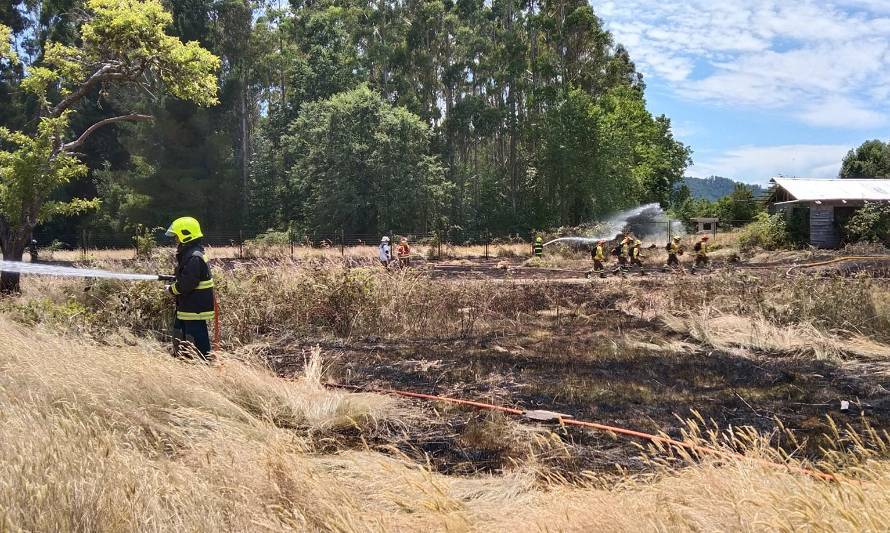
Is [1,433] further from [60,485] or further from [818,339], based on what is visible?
[818,339]

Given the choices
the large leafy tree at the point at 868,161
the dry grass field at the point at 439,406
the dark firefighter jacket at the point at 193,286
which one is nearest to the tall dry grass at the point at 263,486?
the dry grass field at the point at 439,406

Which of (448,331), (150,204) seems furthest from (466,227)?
(448,331)

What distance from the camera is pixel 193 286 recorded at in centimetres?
629

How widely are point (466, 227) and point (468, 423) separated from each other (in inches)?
1547

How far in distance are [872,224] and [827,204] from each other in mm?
2352

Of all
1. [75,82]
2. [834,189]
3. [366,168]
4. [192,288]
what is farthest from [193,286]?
[366,168]

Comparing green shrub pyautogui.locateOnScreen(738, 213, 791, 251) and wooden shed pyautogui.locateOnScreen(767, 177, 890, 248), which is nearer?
wooden shed pyautogui.locateOnScreen(767, 177, 890, 248)

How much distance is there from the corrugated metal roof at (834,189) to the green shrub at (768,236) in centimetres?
137

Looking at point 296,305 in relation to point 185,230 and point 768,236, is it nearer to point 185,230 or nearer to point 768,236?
point 185,230

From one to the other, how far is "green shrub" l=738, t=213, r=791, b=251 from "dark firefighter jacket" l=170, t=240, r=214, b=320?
26055 millimetres

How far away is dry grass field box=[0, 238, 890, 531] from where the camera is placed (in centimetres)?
297

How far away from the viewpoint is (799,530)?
241 cm

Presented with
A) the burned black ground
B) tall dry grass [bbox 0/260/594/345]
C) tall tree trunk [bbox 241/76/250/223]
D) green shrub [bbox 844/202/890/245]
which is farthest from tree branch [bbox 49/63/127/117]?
tall tree trunk [bbox 241/76/250/223]

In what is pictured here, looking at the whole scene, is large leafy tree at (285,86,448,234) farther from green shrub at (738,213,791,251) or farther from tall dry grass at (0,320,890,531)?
tall dry grass at (0,320,890,531)
